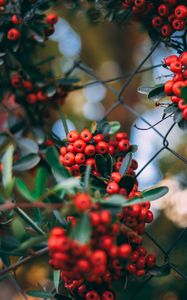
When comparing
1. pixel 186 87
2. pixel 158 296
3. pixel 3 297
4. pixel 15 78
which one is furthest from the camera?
pixel 3 297

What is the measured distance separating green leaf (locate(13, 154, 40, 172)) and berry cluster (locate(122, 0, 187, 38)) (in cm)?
49

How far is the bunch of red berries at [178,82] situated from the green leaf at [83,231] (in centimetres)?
43

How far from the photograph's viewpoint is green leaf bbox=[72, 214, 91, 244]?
2.51 feet

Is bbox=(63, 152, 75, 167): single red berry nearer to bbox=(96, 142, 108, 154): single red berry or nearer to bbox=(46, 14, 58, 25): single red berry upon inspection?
bbox=(96, 142, 108, 154): single red berry

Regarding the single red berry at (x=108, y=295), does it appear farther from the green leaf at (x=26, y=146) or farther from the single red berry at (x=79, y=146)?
the green leaf at (x=26, y=146)

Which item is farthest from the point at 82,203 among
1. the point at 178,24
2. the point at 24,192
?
the point at 178,24

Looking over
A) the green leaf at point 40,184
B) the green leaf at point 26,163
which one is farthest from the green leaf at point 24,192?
the green leaf at point 26,163

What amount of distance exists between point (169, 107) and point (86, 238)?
1.72 ft

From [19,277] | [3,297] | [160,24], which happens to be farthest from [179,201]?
[160,24]

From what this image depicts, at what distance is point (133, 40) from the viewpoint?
3.52 meters

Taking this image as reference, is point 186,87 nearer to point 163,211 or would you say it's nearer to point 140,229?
point 140,229

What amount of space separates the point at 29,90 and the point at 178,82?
25.2 inches

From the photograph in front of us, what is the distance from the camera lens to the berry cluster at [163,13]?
1.29 m

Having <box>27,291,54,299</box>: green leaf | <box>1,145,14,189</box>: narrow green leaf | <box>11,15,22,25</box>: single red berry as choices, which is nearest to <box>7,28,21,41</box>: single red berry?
<box>11,15,22,25</box>: single red berry
